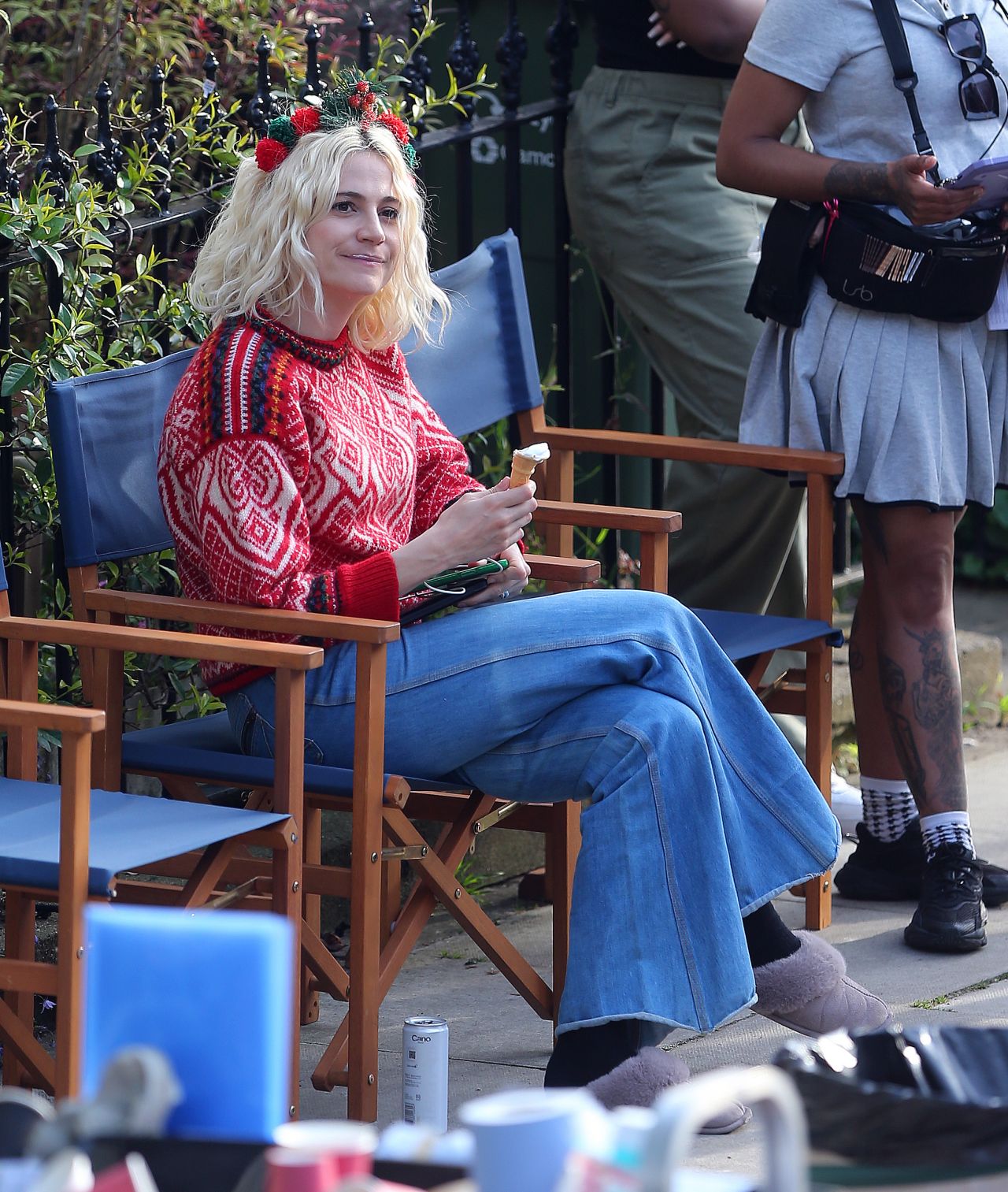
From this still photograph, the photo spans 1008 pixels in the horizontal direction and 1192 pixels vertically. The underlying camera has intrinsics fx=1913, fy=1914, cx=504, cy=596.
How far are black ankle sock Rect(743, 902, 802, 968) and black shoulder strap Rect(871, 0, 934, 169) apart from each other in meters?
1.50

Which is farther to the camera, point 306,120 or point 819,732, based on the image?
point 819,732

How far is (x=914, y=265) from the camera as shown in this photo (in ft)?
11.9

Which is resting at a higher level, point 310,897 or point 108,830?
point 108,830

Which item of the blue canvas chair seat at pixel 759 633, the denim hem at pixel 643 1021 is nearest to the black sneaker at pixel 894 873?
the blue canvas chair seat at pixel 759 633

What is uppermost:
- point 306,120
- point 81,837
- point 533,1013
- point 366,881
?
point 306,120

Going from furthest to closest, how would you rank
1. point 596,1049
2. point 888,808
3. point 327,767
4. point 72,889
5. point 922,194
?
point 888,808
point 922,194
point 327,767
point 596,1049
point 72,889

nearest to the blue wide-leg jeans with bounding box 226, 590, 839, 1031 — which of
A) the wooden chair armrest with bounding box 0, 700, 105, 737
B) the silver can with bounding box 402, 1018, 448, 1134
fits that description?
the silver can with bounding box 402, 1018, 448, 1134

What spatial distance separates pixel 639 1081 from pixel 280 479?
3.37ft

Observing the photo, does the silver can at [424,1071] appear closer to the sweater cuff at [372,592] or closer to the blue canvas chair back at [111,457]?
the sweater cuff at [372,592]

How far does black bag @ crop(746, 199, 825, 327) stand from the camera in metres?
3.73

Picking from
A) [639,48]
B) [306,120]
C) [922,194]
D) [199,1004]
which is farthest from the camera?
[639,48]

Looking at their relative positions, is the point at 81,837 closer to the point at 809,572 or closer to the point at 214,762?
the point at 214,762

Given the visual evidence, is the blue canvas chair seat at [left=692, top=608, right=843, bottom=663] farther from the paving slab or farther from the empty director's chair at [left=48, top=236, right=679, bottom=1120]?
the paving slab

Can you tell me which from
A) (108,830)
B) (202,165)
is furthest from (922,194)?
(108,830)
